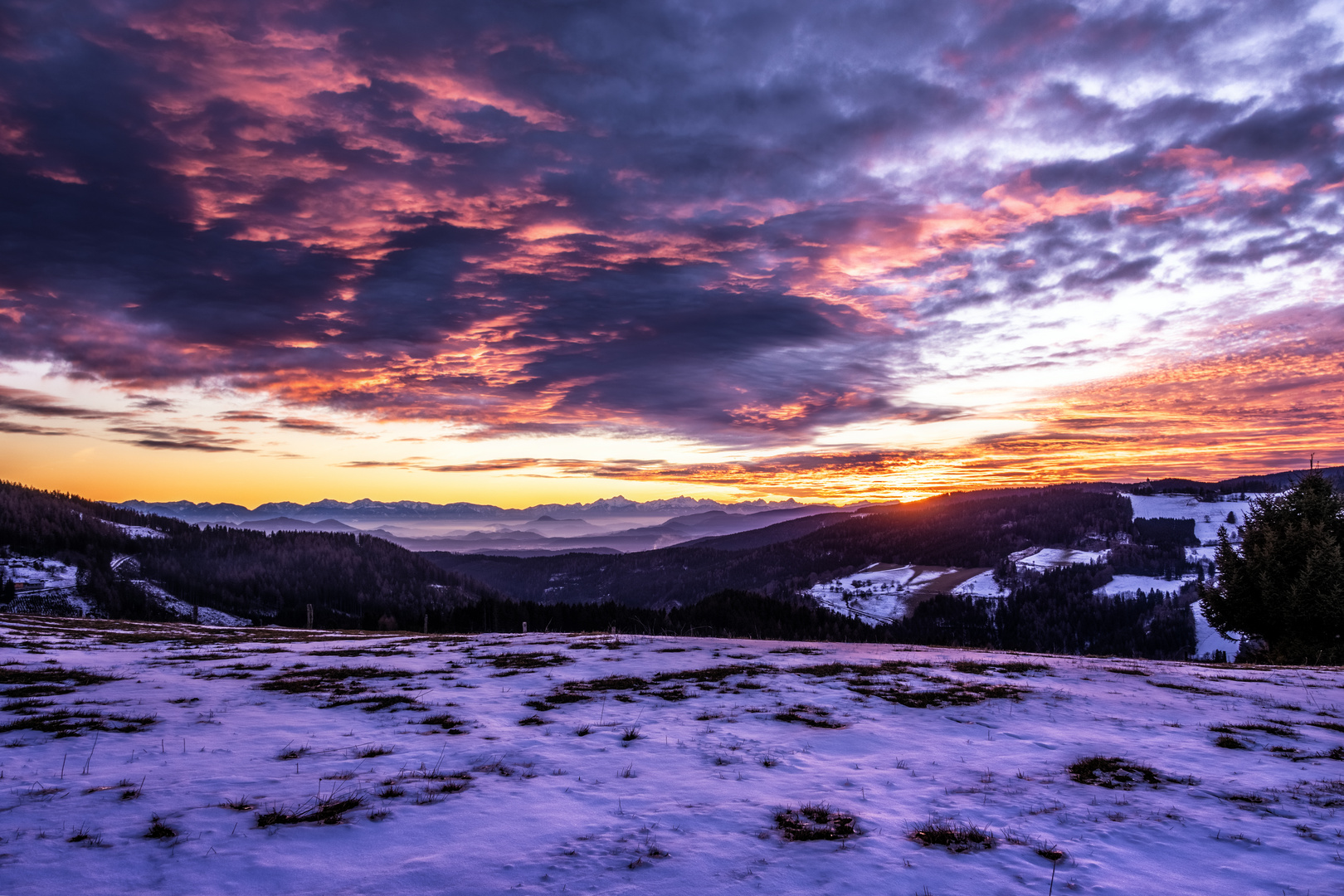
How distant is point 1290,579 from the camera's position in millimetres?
37312

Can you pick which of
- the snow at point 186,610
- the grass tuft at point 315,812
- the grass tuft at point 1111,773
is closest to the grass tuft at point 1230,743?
the grass tuft at point 1111,773

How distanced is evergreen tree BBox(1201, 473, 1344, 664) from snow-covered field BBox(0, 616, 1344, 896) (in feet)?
68.4

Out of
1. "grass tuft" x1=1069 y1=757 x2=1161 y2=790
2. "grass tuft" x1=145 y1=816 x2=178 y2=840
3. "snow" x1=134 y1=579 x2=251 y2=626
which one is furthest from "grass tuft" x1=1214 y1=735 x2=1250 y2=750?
"snow" x1=134 y1=579 x2=251 y2=626

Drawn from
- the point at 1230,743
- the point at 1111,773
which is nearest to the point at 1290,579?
the point at 1230,743

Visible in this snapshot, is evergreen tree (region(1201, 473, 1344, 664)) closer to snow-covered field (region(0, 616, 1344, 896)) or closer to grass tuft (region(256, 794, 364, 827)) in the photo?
snow-covered field (region(0, 616, 1344, 896))

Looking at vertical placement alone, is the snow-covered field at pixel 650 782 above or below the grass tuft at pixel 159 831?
below

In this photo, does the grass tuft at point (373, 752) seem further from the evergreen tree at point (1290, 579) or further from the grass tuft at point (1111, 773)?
the evergreen tree at point (1290, 579)

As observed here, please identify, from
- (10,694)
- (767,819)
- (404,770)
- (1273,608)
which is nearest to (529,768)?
(404,770)

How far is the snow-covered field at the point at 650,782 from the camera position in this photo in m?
7.00

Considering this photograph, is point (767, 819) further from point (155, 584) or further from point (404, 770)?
point (155, 584)

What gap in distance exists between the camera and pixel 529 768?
11.0 metres

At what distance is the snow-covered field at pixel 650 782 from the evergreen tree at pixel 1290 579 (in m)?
20.8

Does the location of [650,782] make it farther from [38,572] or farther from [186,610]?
[38,572]

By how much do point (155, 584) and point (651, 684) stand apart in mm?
245965
